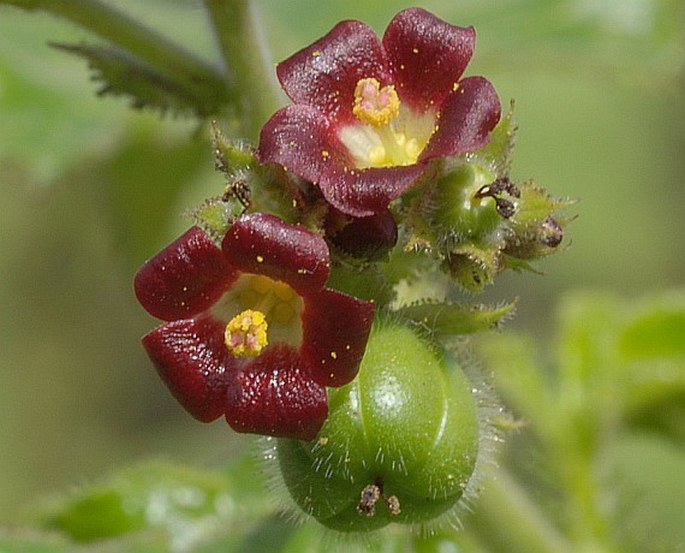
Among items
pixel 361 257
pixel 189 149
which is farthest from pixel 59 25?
pixel 361 257

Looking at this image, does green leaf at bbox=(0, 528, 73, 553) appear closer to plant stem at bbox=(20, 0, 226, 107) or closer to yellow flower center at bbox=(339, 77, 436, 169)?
plant stem at bbox=(20, 0, 226, 107)

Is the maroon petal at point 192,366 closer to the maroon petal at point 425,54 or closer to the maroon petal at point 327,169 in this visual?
the maroon petal at point 327,169

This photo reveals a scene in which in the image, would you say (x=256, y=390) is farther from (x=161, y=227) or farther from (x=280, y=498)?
(x=161, y=227)

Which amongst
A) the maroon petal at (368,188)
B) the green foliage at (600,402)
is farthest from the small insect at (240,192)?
the green foliage at (600,402)

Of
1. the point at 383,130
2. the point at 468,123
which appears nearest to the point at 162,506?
the point at 383,130

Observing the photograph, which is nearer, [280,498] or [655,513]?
[280,498]

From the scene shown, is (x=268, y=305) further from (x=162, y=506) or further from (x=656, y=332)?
(x=656, y=332)
